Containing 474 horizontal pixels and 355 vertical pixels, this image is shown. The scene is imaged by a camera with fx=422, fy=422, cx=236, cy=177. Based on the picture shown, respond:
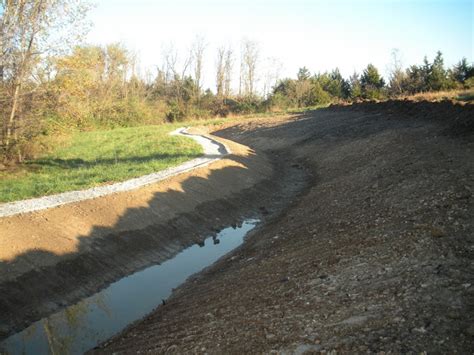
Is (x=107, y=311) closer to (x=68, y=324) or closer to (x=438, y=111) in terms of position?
(x=68, y=324)

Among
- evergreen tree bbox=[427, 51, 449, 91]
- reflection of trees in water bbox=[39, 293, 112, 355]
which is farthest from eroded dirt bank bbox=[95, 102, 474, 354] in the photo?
evergreen tree bbox=[427, 51, 449, 91]

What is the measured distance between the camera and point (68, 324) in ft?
29.6

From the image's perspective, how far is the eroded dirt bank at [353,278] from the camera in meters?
5.78

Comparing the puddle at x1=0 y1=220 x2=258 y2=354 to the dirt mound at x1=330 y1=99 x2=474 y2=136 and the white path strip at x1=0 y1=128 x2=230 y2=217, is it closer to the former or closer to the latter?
the white path strip at x1=0 y1=128 x2=230 y2=217

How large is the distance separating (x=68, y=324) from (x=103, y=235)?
354cm

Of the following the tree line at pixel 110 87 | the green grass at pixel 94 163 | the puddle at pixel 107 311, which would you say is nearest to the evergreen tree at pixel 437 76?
the tree line at pixel 110 87

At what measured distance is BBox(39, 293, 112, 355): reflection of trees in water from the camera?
8.34 m

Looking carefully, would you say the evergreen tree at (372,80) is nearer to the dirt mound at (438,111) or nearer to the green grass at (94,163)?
the dirt mound at (438,111)

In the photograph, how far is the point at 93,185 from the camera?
15.6m

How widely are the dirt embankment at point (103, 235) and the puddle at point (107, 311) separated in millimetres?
293

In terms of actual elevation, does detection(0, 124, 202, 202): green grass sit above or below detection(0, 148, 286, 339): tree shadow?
above

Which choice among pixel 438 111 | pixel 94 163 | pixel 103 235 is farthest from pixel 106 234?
pixel 438 111

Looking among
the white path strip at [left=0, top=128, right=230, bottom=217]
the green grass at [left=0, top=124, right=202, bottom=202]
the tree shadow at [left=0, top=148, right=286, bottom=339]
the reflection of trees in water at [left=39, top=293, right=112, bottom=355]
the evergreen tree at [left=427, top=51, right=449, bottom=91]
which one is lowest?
the reflection of trees in water at [left=39, top=293, right=112, bottom=355]

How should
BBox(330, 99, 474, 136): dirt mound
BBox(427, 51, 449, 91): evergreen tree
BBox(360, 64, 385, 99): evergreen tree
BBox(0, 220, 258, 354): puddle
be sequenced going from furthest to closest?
BBox(360, 64, 385, 99): evergreen tree → BBox(427, 51, 449, 91): evergreen tree → BBox(330, 99, 474, 136): dirt mound → BBox(0, 220, 258, 354): puddle
